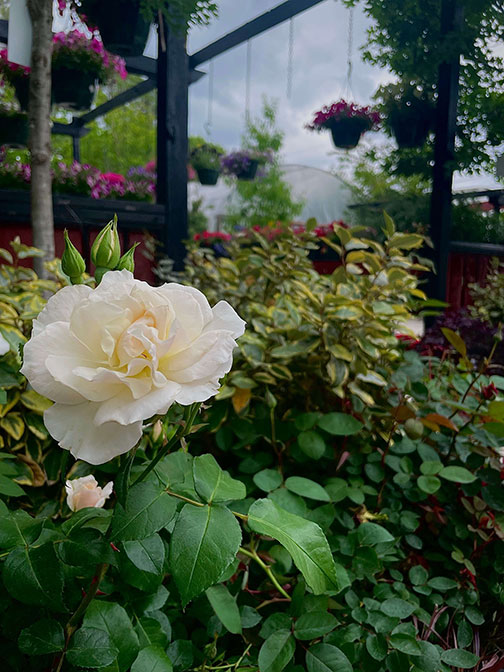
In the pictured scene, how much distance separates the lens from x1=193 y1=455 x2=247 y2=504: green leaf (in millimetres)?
436

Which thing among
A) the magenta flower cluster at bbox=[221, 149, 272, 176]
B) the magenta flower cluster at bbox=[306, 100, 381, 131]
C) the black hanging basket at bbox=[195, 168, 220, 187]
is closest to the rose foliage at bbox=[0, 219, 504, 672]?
the magenta flower cluster at bbox=[306, 100, 381, 131]

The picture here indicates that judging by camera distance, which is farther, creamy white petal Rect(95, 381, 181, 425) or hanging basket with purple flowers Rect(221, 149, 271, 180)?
hanging basket with purple flowers Rect(221, 149, 271, 180)

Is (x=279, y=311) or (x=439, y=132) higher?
(x=439, y=132)

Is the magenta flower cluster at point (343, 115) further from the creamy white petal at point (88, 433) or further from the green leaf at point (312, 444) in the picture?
the creamy white petal at point (88, 433)

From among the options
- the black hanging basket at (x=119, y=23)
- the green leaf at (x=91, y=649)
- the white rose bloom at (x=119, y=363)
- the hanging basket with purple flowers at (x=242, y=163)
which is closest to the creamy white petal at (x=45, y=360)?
the white rose bloom at (x=119, y=363)

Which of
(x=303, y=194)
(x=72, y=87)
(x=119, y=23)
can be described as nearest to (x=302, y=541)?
(x=119, y=23)

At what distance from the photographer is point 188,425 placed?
40 centimetres

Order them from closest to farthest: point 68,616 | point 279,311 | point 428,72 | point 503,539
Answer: point 68,616
point 503,539
point 279,311
point 428,72

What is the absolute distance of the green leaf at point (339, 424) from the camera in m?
0.81

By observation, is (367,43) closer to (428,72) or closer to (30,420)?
(428,72)

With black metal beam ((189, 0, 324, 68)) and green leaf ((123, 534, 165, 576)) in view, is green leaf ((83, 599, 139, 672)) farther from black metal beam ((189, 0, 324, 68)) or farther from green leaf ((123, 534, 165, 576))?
black metal beam ((189, 0, 324, 68))

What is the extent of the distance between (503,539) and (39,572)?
68 centimetres

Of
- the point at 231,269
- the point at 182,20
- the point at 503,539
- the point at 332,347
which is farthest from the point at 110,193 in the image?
the point at 503,539

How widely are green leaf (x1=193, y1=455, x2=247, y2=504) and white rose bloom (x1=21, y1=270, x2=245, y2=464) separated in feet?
0.36
